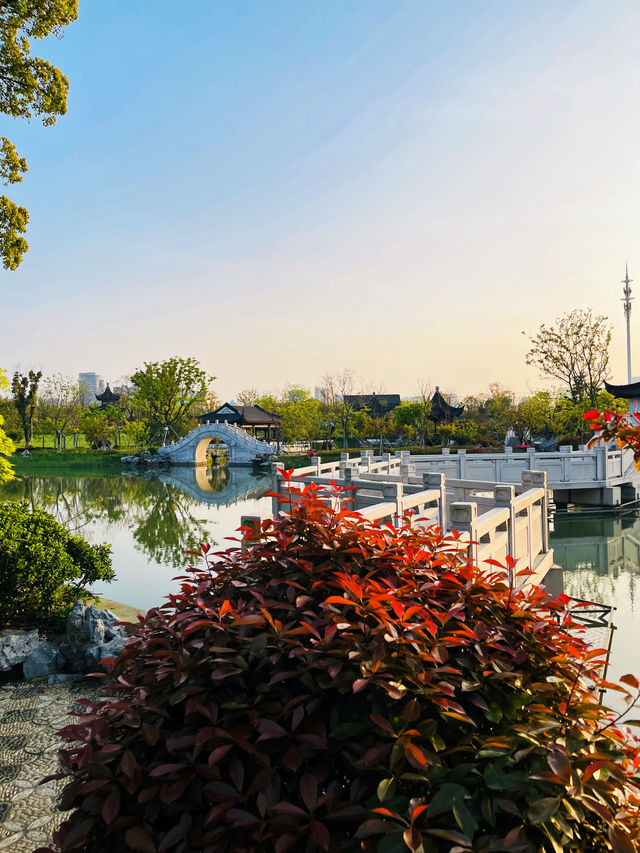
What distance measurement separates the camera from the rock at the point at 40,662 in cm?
566

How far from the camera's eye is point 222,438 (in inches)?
1732

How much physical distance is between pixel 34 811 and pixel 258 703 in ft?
9.95

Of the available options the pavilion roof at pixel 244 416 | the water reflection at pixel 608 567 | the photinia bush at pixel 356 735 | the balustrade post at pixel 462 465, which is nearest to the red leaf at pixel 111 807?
the photinia bush at pixel 356 735

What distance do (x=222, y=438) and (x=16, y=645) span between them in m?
38.4

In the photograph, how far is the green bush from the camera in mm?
6147

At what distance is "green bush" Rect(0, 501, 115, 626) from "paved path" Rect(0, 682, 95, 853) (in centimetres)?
97

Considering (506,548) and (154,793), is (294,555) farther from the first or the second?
(506,548)

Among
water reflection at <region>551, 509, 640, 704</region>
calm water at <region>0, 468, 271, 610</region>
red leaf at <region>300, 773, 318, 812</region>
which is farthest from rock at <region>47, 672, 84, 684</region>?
water reflection at <region>551, 509, 640, 704</region>

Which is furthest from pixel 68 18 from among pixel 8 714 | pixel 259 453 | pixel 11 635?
pixel 259 453

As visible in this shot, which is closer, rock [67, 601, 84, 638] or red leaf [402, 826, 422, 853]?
red leaf [402, 826, 422, 853]

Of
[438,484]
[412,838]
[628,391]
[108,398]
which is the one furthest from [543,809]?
[108,398]

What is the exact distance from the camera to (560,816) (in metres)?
1.33

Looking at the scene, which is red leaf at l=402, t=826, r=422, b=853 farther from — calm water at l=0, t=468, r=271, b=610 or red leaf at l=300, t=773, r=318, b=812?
calm water at l=0, t=468, r=271, b=610

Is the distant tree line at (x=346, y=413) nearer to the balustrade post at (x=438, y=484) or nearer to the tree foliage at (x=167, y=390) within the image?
the tree foliage at (x=167, y=390)
